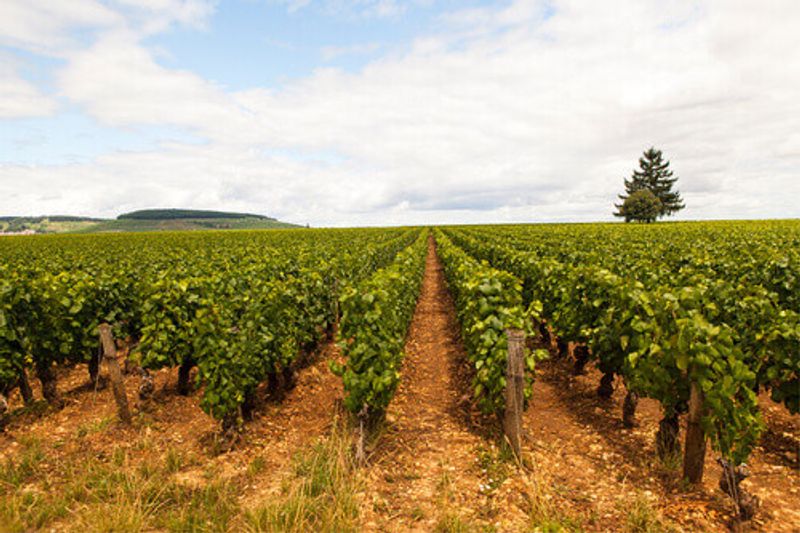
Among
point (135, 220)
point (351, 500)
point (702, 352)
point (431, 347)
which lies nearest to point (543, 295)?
point (431, 347)

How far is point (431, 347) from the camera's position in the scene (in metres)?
11.6

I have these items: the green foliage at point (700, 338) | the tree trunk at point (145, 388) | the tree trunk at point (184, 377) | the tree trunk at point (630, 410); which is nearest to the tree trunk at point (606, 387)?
the green foliage at point (700, 338)

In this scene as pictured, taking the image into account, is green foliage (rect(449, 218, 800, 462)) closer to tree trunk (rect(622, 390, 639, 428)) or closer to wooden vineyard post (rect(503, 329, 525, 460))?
tree trunk (rect(622, 390, 639, 428))

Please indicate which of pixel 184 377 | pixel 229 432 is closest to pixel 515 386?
pixel 229 432

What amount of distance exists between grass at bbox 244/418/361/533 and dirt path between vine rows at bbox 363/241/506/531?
10.6 inches

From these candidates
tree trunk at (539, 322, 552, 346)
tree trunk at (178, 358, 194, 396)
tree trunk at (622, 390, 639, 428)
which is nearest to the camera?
tree trunk at (622, 390, 639, 428)

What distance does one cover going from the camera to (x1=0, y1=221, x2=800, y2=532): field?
4.60 metres

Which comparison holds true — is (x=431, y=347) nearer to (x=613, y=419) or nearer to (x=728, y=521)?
(x=613, y=419)

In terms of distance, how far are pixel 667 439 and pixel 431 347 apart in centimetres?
663

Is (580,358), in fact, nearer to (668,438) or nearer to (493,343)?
(668,438)

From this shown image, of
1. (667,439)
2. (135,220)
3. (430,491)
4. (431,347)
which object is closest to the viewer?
(430,491)

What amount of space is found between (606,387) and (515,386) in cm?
282

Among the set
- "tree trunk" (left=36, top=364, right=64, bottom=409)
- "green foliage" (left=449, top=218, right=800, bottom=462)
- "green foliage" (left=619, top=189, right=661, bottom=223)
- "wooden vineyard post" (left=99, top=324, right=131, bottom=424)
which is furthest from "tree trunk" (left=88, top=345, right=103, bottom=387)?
"green foliage" (left=619, top=189, right=661, bottom=223)

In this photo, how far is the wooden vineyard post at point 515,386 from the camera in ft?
18.4
